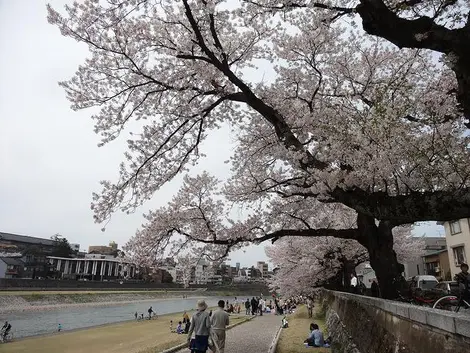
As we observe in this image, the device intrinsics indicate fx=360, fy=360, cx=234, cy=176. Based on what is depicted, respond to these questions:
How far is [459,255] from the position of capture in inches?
1098

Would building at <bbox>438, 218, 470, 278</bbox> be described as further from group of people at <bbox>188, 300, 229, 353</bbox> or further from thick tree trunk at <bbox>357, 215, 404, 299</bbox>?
group of people at <bbox>188, 300, 229, 353</bbox>

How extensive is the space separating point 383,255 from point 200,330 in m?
4.97

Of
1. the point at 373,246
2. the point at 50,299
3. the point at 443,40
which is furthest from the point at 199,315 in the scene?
the point at 50,299

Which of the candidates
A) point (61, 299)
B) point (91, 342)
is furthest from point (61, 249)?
point (91, 342)

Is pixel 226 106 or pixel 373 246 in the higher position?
pixel 226 106

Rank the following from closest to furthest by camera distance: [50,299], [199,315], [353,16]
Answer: [353,16]
[199,315]
[50,299]

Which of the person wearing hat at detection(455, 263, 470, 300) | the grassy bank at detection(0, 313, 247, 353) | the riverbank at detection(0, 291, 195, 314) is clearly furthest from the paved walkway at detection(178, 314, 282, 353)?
the riverbank at detection(0, 291, 195, 314)

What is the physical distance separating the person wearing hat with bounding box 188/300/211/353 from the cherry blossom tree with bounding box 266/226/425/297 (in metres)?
12.3

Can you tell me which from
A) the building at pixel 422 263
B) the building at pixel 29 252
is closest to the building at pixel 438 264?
the building at pixel 422 263

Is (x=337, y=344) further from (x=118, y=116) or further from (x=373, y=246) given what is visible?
(x=118, y=116)

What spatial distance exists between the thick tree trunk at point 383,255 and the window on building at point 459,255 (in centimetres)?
2212

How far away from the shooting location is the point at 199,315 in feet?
25.0

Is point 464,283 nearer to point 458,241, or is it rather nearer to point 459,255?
point 458,241

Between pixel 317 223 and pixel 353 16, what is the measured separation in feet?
35.3
